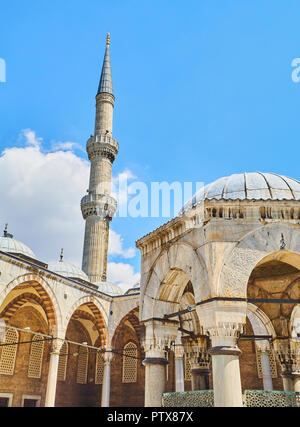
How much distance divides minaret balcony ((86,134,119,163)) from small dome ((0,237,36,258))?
10172 millimetres

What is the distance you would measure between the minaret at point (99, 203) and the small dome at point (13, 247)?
656cm

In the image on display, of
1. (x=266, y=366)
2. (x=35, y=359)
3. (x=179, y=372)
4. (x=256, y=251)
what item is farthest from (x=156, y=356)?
(x=35, y=359)

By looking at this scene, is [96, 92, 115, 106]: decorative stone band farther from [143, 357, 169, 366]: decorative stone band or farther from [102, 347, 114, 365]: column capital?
[143, 357, 169, 366]: decorative stone band

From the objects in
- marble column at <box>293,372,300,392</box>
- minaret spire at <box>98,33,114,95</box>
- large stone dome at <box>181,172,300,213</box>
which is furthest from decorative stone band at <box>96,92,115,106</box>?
marble column at <box>293,372,300,392</box>

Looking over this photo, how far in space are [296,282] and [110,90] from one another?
26996 mm

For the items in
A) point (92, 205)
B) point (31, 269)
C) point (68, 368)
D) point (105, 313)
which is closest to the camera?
point (31, 269)

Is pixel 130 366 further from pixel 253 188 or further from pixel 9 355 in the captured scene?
pixel 253 188

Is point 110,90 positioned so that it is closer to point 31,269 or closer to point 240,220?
point 31,269

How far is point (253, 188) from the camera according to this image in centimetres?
591

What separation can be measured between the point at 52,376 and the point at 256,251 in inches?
464

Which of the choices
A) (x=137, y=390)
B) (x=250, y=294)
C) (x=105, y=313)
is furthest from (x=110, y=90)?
(x=250, y=294)

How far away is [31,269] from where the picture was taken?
14.2m

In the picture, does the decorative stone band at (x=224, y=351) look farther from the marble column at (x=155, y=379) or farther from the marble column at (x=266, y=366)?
the marble column at (x=266, y=366)

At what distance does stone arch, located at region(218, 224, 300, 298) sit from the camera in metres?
4.83
